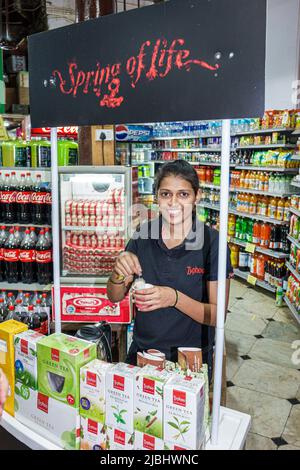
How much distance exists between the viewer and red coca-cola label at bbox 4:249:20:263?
393cm

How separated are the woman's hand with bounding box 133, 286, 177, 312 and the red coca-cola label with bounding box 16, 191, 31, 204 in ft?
8.64

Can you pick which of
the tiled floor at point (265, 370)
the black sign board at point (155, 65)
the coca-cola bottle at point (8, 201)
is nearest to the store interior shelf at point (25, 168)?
the coca-cola bottle at point (8, 201)

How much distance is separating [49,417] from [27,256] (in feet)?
8.62

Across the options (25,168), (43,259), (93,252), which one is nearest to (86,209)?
(93,252)

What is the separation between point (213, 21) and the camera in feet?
3.79

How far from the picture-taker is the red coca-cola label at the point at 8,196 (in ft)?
13.0

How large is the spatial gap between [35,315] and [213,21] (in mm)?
2934

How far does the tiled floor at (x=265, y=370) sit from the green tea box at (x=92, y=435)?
1.98 metres

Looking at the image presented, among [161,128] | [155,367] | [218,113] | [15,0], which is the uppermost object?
[15,0]

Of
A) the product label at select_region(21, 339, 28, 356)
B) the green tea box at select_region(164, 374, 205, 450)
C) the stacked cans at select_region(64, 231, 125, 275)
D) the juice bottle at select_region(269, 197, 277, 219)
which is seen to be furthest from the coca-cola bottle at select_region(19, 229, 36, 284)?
the juice bottle at select_region(269, 197, 277, 219)

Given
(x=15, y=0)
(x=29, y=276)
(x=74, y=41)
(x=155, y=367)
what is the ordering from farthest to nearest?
(x=15, y=0) → (x=29, y=276) → (x=74, y=41) → (x=155, y=367)

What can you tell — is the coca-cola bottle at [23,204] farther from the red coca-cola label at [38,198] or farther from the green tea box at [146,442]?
the green tea box at [146,442]

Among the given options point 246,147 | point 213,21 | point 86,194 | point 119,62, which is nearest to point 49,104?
point 119,62

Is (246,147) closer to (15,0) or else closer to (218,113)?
(15,0)
